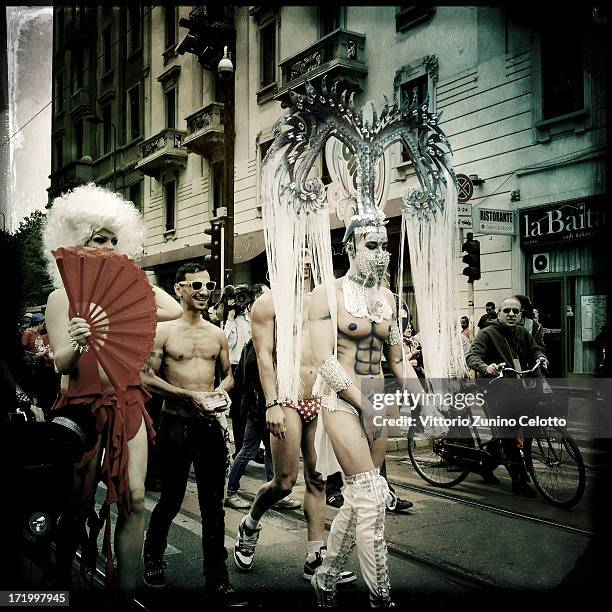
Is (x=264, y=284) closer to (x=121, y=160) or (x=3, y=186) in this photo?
(x=121, y=160)

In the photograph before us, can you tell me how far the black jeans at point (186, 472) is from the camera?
3.28 m

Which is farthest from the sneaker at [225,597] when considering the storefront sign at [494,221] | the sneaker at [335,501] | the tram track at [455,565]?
the storefront sign at [494,221]

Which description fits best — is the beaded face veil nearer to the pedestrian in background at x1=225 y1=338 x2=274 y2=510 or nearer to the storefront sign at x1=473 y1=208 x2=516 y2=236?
the storefront sign at x1=473 y1=208 x2=516 y2=236

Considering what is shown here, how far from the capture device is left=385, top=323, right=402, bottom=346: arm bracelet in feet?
11.1

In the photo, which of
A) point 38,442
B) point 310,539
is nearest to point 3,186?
point 38,442

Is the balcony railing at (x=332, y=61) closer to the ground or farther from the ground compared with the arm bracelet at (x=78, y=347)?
farther from the ground

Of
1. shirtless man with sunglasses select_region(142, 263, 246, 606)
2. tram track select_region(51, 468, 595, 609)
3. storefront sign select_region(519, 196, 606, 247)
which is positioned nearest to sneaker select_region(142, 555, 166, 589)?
shirtless man with sunglasses select_region(142, 263, 246, 606)

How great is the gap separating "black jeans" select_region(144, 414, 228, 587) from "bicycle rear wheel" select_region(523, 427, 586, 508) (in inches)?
69.7

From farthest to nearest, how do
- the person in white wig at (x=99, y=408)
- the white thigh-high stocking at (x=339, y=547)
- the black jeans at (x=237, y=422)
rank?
the black jeans at (x=237, y=422), the white thigh-high stocking at (x=339, y=547), the person in white wig at (x=99, y=408)

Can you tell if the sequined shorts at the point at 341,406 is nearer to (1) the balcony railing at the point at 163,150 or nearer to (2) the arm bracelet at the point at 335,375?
(2) the arm bracelet at the point at 335,375

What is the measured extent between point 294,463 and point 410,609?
872 mm

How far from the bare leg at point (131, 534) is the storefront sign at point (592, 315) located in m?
2.17

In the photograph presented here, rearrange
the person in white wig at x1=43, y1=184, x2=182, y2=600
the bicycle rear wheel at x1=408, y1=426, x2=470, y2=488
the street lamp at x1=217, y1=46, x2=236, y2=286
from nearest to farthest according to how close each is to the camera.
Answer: the person in white wig at x1=43, y1=184, x2=182, y2=600, the street lamp at x1=217, y1=46, x2=236, y2=286, the bicycle rear wheel at x1=408, y1=426, x2=470, y2=488

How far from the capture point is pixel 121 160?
3521 mm
